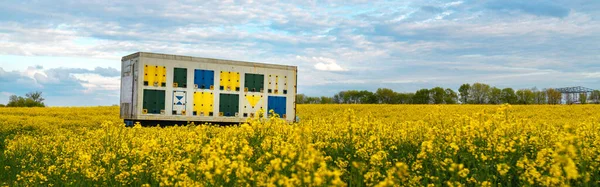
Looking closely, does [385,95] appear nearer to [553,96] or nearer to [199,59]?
[553,96]

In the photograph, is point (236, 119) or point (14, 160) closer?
point (14, 160)

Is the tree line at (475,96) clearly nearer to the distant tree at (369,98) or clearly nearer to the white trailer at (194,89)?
the distant tree at (369,98)

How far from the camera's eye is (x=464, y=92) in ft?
217

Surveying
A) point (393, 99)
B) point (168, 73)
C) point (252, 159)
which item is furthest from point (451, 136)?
point (393, 99)

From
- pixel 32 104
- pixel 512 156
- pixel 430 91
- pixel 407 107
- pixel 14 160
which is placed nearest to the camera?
pixel 512 156

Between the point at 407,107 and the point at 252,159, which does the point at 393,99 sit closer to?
the point at 407,107

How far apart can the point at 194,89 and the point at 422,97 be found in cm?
4939

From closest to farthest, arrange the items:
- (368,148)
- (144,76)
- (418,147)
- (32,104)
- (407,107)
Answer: (368,148), (418,147), (144,76), (407,107), (32,104)

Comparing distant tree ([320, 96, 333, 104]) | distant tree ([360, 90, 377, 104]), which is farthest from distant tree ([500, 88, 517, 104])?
distant tree ([320, 96, 333, 104])

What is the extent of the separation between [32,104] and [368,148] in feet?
189

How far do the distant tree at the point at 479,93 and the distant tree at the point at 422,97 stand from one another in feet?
18.9

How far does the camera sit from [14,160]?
13.3 metres

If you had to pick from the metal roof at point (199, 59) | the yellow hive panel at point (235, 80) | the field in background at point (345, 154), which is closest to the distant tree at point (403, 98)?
the metal roof at point (199, 59)

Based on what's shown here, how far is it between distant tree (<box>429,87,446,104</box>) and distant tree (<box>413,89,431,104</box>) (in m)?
0.57
